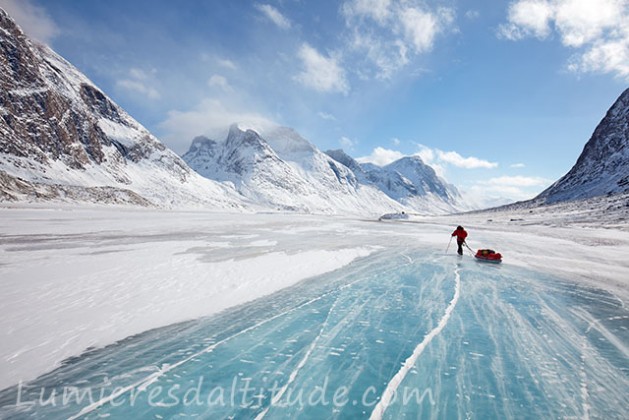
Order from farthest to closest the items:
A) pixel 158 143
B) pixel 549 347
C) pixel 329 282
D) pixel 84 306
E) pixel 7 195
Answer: pixel 158 143 < pixel 7 195 < pixel 329 282 < pixel 84 306 < pixel 549 347

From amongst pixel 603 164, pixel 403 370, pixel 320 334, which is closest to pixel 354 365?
pixel 403 370

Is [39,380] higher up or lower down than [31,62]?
lower down

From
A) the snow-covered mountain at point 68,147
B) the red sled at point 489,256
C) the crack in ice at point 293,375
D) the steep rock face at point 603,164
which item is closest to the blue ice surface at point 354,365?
the crack in ice at point 293,375

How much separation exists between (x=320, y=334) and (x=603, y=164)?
498 ft

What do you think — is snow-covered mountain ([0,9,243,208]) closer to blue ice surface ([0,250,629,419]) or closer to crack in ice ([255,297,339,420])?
blue ice surface ([0,250,629,419])

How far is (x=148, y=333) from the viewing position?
280 inches

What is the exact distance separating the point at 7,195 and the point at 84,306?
94870 millimetres

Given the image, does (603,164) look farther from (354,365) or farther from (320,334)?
(354,365)

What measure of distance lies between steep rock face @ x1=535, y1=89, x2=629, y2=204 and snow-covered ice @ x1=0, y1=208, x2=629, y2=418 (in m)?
111

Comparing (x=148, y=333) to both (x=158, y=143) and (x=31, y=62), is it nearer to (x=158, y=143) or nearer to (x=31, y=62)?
(x=31, y=62)

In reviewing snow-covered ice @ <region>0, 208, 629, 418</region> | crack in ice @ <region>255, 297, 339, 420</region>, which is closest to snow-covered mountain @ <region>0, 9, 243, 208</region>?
snow-covered ice @ <region>0, 208, 629, 418</region>

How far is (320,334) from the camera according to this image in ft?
23.9

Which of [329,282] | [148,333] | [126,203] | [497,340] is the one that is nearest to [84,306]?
[148,333]

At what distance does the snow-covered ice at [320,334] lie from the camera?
16.7 ft
